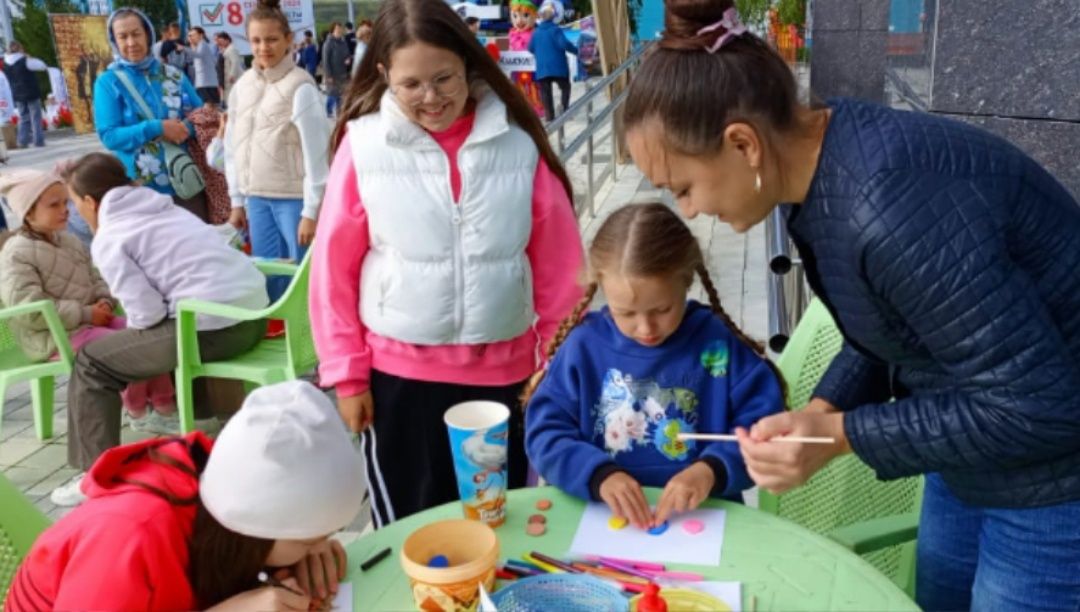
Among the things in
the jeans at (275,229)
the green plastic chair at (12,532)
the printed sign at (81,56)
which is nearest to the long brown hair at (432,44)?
the green plastic chair at (12,532)

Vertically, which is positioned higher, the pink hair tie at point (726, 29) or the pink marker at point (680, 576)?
the pink hair tie at point (726, 29)

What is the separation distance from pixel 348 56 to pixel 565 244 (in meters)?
16.2

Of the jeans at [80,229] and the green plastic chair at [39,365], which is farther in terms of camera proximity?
the jeans at [80,229]

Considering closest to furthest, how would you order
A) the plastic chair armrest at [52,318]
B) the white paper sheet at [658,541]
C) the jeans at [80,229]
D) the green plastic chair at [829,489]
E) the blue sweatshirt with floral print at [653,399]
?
the white paper sheet at [658,541]
the blue sweatshirt with floral print at [653,399]
the green plastic chair at [829,489]
the plastic chair armrest at [52,318]
the jeans at [80,229]

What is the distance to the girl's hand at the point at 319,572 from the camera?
4.91ft

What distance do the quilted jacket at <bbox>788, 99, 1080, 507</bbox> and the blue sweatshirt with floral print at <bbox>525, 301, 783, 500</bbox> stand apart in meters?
0.52

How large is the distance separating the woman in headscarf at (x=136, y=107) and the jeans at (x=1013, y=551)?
13.8 ft

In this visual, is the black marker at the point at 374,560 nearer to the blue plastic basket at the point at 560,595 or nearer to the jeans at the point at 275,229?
the blue plastic basket at the point at 560,595

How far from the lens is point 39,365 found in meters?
3.94

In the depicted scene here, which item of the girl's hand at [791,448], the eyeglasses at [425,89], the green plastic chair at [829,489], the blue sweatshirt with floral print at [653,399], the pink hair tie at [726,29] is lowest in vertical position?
the green plastic chair at [829,489]

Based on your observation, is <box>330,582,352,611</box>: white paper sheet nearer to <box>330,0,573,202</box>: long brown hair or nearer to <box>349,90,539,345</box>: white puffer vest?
<box>349,90,539,345</box>: white puffer vest

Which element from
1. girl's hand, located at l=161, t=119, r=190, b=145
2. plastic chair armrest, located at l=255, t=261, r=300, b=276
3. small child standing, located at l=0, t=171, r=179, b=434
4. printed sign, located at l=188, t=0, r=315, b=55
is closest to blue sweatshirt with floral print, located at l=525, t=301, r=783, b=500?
plastic chair armrest, located at l=255, t=261, r=300, b=276

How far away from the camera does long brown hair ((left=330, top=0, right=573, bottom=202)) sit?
6.93 feet

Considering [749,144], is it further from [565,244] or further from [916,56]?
[916,56]
